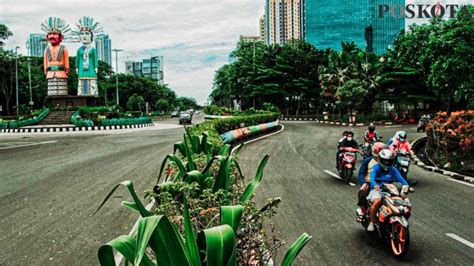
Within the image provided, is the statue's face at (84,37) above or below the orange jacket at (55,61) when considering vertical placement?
above

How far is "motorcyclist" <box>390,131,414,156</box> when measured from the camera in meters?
11.0

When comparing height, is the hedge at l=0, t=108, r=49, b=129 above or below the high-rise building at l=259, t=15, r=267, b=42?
below

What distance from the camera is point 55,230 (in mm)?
7039

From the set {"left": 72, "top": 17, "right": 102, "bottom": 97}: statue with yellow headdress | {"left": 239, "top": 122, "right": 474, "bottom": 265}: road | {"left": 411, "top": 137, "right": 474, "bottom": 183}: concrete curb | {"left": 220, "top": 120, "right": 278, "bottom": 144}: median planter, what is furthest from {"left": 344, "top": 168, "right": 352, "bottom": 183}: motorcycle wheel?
{"left": 72, "top": 17, "right": 102, "bottom": 97}: statue with yellow headdress

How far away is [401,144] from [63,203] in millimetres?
7755

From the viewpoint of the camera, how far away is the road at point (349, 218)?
19.0ft

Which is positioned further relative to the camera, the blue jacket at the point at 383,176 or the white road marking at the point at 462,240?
the blue jacket at the point at 383,176

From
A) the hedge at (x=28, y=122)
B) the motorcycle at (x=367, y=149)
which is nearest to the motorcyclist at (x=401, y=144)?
the motorcycle at (x=367, y=149)

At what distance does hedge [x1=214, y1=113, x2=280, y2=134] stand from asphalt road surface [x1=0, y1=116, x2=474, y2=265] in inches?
304

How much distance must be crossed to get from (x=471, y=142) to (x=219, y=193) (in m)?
11.2

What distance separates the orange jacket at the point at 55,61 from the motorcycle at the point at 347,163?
146 feet

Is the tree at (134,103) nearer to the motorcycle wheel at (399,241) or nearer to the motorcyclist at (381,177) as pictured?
the motorcyclist at (381,177)

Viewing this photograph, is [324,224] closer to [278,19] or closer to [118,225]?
[118,225]

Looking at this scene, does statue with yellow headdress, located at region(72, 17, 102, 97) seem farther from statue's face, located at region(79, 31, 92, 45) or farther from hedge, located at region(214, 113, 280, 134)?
hedge, located at region(214, 113, 280, 134)
